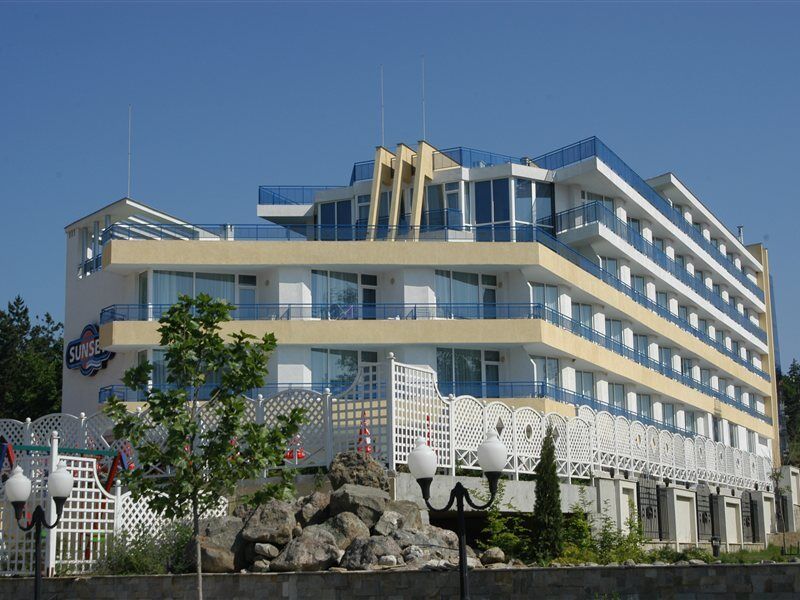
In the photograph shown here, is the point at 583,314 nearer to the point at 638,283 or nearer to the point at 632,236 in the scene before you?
the point at 632,236

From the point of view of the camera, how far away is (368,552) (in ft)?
58.9

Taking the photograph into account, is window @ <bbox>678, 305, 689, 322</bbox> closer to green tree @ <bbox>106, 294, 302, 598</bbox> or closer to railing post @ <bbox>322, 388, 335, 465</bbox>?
railing post @ <bbox>322, 388, 335, 465</bbox>

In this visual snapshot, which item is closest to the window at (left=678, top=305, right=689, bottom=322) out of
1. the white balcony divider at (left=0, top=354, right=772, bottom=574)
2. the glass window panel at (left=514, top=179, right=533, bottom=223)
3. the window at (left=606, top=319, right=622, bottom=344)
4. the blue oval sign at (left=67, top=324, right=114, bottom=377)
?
the window at (left=606, top=319, right=622, bottom=344)

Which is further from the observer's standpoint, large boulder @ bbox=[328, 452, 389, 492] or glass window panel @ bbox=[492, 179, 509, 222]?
glass window panel @ bbox=[492, 179, 509, 222]

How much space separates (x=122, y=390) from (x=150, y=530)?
21.9 metres

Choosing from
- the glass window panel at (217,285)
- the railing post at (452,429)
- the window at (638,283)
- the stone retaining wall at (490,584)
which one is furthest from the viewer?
the window at (638,283)

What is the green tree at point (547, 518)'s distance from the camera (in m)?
20.9

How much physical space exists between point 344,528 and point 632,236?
36.0 m

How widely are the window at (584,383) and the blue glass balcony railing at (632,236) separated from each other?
6.02 m

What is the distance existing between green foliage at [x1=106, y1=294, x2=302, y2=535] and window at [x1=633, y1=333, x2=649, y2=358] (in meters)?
38.4

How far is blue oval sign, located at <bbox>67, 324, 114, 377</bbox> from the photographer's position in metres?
43.4

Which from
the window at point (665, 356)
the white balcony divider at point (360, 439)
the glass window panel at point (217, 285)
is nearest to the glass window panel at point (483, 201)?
the glass window panel at point (217, 285)

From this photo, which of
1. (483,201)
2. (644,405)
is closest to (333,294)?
(483,201)

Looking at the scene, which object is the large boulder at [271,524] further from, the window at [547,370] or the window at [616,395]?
the window at [616,395]
